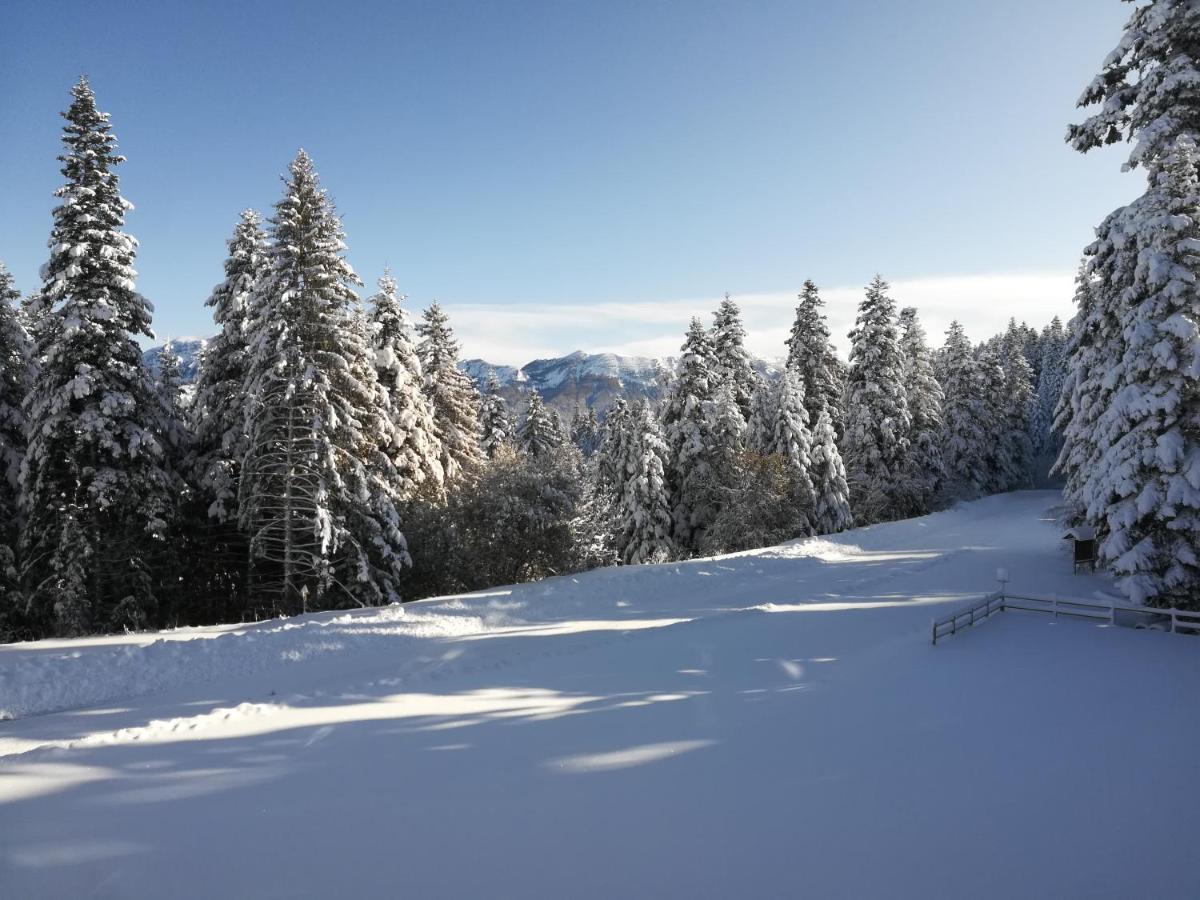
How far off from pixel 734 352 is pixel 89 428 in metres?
31.3

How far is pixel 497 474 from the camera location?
23203 mm

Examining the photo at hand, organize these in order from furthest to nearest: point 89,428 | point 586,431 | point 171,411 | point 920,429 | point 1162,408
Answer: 1. point 586,431
2. point 920,429
3. point 171,411
4. point 89,428
5. point 1162,408

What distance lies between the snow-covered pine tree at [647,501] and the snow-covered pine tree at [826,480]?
28.5 ft

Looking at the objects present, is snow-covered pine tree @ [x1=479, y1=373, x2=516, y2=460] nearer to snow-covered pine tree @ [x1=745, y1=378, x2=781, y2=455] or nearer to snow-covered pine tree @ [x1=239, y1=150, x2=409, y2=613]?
snow-covered pine tree @ [x1=745, y1=378, x2=781, y2=455]

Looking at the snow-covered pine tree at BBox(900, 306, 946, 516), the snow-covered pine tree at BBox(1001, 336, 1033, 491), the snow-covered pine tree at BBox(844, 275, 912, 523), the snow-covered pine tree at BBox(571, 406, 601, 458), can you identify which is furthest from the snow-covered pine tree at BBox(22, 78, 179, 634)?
the snow-covered pine tree at BBox(571, 406, 601, 458)

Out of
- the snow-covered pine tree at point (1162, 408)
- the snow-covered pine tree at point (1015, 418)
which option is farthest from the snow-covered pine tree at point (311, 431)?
the snow-covered pine tree at point (1015, 418)

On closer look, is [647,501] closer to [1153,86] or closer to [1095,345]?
[1095,345]

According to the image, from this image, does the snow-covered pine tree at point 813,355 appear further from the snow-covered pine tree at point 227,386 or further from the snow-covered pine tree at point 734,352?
the snow-covered pine tree at point 227,386

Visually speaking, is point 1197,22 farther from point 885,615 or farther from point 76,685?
point 76,685

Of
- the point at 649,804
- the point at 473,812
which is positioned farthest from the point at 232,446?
the point at 649,804

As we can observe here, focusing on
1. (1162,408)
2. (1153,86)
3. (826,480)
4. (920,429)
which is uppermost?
(1153,86)

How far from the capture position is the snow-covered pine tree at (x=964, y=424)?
167 feet

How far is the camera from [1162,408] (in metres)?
14.7

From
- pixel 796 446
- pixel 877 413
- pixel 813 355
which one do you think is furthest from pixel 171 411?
pixel 877 413
